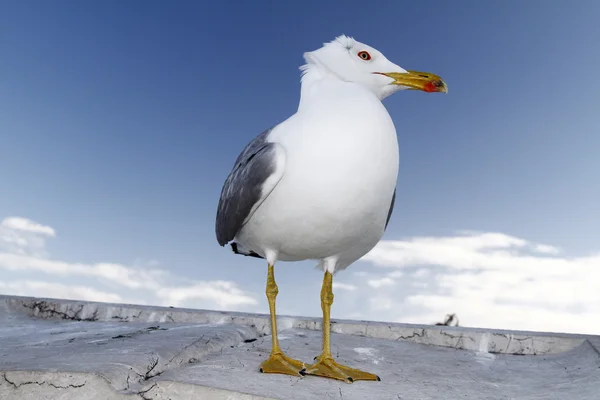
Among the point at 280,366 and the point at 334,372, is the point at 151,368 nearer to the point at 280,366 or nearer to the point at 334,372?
the point at 280,366

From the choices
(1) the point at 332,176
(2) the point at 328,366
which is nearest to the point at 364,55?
(1) the point at 332,176

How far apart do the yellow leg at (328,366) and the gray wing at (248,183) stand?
26.7 inches

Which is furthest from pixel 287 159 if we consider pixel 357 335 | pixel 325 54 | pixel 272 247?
pixel 357 335

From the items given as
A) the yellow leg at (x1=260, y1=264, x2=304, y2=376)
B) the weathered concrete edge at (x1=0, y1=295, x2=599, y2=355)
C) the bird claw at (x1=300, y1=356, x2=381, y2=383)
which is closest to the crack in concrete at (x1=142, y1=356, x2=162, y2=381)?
the yellow leg at (x1=260, y1=264, x2=304, y2=376)

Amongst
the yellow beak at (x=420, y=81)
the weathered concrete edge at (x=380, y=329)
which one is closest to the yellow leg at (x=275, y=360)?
the yellow beak at (x=420, y=81)

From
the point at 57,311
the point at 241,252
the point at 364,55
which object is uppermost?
the point at 364,55

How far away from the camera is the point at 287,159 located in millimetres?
2832

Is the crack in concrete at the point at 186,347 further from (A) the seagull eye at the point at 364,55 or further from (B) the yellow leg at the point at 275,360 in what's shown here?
(A) the seagull eye at the point at 364,55

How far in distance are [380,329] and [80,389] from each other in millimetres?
3033

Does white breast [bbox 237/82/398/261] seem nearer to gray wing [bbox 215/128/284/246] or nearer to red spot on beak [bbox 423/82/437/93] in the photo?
gray wing [bbox 215/128/284/246]

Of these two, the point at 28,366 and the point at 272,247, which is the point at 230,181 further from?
the point at 28,366

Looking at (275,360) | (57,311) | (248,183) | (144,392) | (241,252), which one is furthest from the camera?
(57,311)

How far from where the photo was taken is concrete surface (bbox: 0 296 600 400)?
8.44 feet

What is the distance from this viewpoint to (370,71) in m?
3.24
